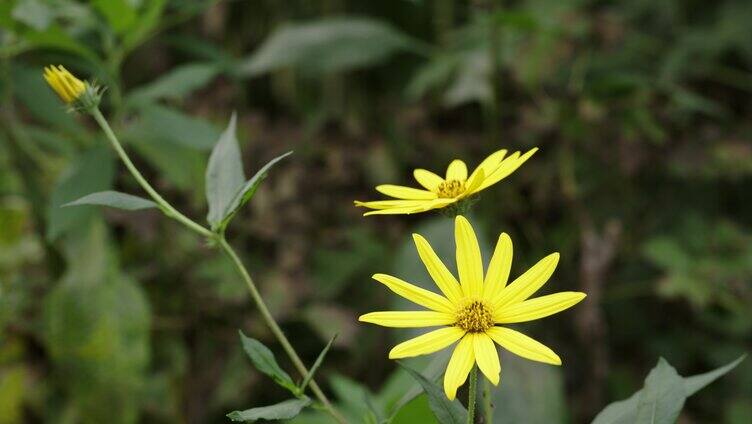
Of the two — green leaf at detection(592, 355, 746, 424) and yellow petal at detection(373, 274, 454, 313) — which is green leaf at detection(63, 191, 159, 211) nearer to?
yellow petal at detection(373, 274, 454, 313)

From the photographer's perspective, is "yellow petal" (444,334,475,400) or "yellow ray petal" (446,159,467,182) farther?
"yellow ray petal" (446,159,467,182)

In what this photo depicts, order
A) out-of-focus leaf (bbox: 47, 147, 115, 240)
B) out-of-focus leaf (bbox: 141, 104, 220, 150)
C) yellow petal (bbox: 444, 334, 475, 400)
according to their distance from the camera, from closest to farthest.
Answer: yellow petal (bbox: 444, 334, 475, 400) < out-of-focus leaf (bbox: 47, 147, 115, 240) < out-of-focus leaf (bbox: 141, 104, 220, 150)

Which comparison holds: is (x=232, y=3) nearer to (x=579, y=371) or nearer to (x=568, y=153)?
(x=568, y=153)

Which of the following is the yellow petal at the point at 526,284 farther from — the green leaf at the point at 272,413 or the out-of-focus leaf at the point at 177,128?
the out-of-focus leaf at the point at 177,128

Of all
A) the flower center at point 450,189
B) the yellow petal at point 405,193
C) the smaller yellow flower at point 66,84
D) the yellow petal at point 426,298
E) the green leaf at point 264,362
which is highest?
the smaller yellow flower at point 66,84

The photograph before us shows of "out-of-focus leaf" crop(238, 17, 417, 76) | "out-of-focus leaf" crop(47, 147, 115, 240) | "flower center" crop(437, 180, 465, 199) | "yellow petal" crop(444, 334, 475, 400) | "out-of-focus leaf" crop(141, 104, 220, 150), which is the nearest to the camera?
"yellow petal" crop(444, 334, 475, 400)

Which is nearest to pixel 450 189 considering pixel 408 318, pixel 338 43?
pixel 408 318

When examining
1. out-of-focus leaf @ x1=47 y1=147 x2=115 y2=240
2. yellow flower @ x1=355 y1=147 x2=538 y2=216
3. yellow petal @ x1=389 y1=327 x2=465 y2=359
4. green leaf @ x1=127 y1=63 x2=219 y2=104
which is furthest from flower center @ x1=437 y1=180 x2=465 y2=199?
green leaf @ x1=127 y1=63 x2=219 y2=104

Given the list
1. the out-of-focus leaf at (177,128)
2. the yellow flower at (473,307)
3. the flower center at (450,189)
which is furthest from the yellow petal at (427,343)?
the out-of-focus leaf at (177,128)

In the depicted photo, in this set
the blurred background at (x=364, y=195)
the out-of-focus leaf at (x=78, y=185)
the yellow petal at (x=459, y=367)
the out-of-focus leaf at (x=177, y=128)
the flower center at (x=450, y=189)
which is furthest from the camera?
the blurred background at (x=364, y=195)
